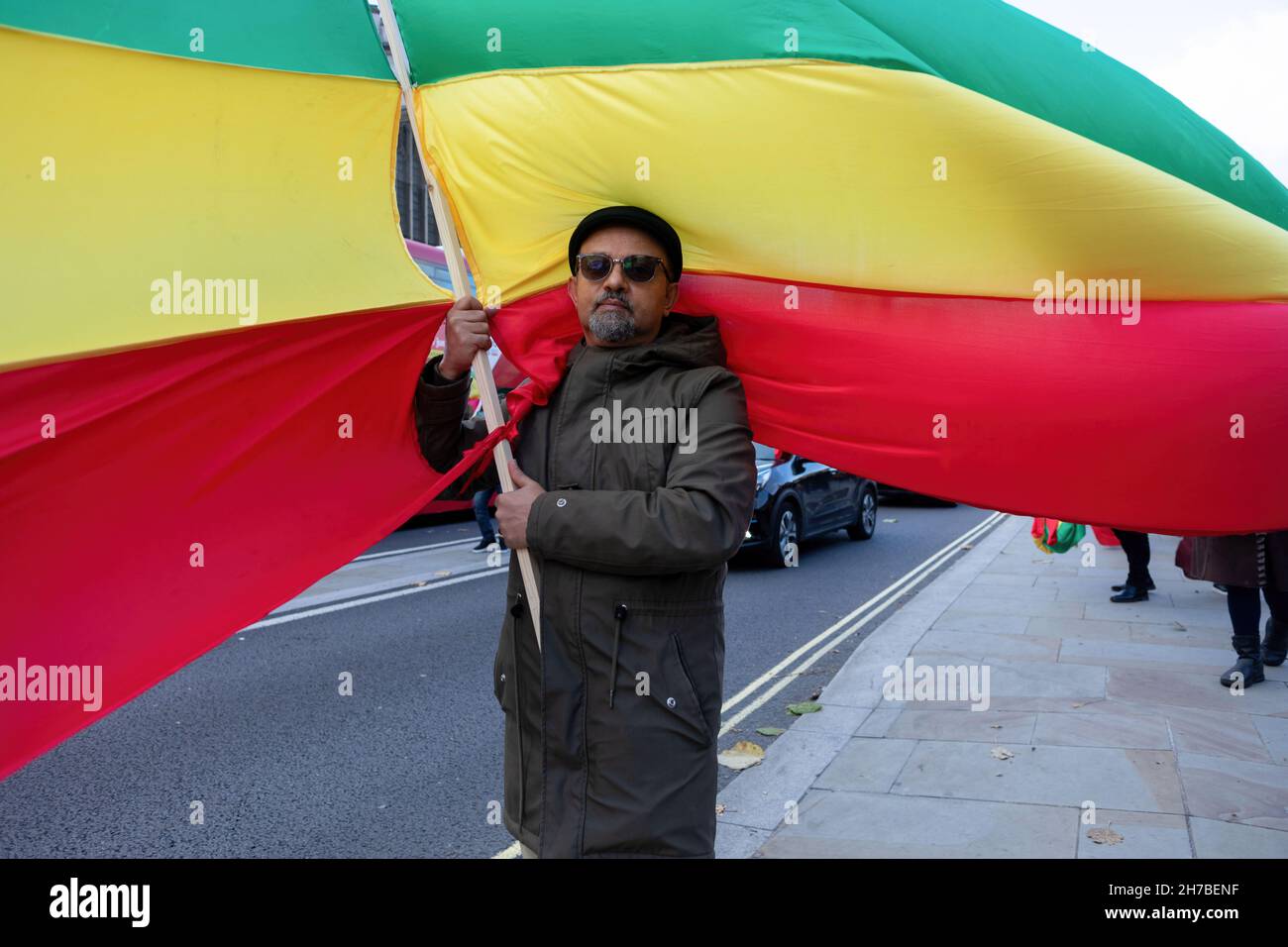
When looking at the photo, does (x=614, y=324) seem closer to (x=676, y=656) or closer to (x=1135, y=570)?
(x=676, y=656)

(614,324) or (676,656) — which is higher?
(614,324)

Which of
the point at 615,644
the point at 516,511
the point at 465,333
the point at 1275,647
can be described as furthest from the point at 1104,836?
the point at 1275,647

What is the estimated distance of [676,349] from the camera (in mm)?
2346

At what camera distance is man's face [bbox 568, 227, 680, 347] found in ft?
7.76

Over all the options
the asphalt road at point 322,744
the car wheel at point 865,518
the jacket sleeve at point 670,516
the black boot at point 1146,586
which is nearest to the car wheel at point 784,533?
the asphalt road at point 322,744

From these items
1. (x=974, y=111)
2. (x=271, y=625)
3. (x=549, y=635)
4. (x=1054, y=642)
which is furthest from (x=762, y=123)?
(x=271, y=625)

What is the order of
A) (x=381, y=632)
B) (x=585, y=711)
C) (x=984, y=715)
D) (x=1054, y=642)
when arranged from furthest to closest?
(x=381, y=632) < (x=1054, y=642) < (x=984, y=715) < (x=585, y=711)

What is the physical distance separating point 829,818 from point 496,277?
2891mm

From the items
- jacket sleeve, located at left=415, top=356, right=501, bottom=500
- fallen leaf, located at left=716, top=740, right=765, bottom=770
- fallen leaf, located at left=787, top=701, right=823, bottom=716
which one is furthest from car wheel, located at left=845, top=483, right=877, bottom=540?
jacket sleeve, located at left=415, top=356, right=501, bottom=500

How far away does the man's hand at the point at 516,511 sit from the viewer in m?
2.24

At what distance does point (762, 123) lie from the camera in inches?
97.7

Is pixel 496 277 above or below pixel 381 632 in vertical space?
above

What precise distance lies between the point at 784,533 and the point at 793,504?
0.46m

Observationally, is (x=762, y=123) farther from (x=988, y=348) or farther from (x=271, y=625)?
(x=271, y=625)
